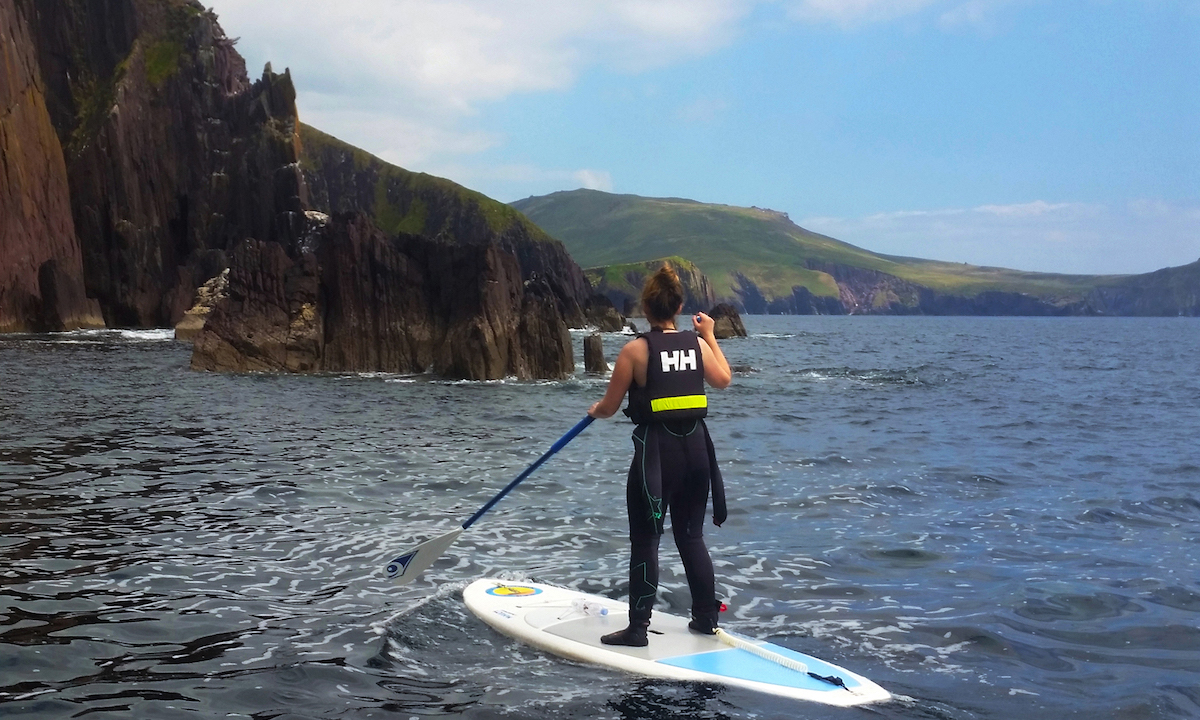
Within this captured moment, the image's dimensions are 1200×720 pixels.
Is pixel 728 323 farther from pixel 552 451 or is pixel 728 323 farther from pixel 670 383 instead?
pixel 670 383

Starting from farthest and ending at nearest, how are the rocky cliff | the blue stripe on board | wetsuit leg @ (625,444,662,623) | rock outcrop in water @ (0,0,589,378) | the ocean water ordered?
the rocky cliff → rock outcrop in water @ (0,0,589,378) → wetsuit leg @ (625,444,662,623) → the blue stripe on board → the ocean water

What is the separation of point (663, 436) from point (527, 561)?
3.90 m

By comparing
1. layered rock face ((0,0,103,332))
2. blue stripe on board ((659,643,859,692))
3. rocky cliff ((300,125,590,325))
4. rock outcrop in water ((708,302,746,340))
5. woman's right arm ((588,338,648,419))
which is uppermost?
rocky cliff ((300,125,590,325))

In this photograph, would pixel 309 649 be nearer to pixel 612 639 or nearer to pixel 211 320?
pixel 612 639

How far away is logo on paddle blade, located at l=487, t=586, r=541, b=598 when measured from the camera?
28.3ft

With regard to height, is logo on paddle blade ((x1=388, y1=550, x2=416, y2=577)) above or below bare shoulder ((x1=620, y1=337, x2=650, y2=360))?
below

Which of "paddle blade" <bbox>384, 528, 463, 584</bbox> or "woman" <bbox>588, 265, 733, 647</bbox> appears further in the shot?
"paddle blade" <bbox>384, 528, 463, 584</bbox>

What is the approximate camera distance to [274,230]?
274 feet

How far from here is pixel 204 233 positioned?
82250 millimetres

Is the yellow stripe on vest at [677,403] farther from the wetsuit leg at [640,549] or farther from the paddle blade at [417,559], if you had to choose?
the paddle blade at [417,559]

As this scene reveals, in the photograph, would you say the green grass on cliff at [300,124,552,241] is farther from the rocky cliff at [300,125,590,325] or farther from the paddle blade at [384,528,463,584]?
the paddle blade at [384,528,463,584]

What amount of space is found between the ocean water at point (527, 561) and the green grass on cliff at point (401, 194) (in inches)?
4932

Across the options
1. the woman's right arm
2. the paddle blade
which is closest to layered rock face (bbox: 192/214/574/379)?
the paddle blade

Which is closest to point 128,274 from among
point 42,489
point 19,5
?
point 19,5
